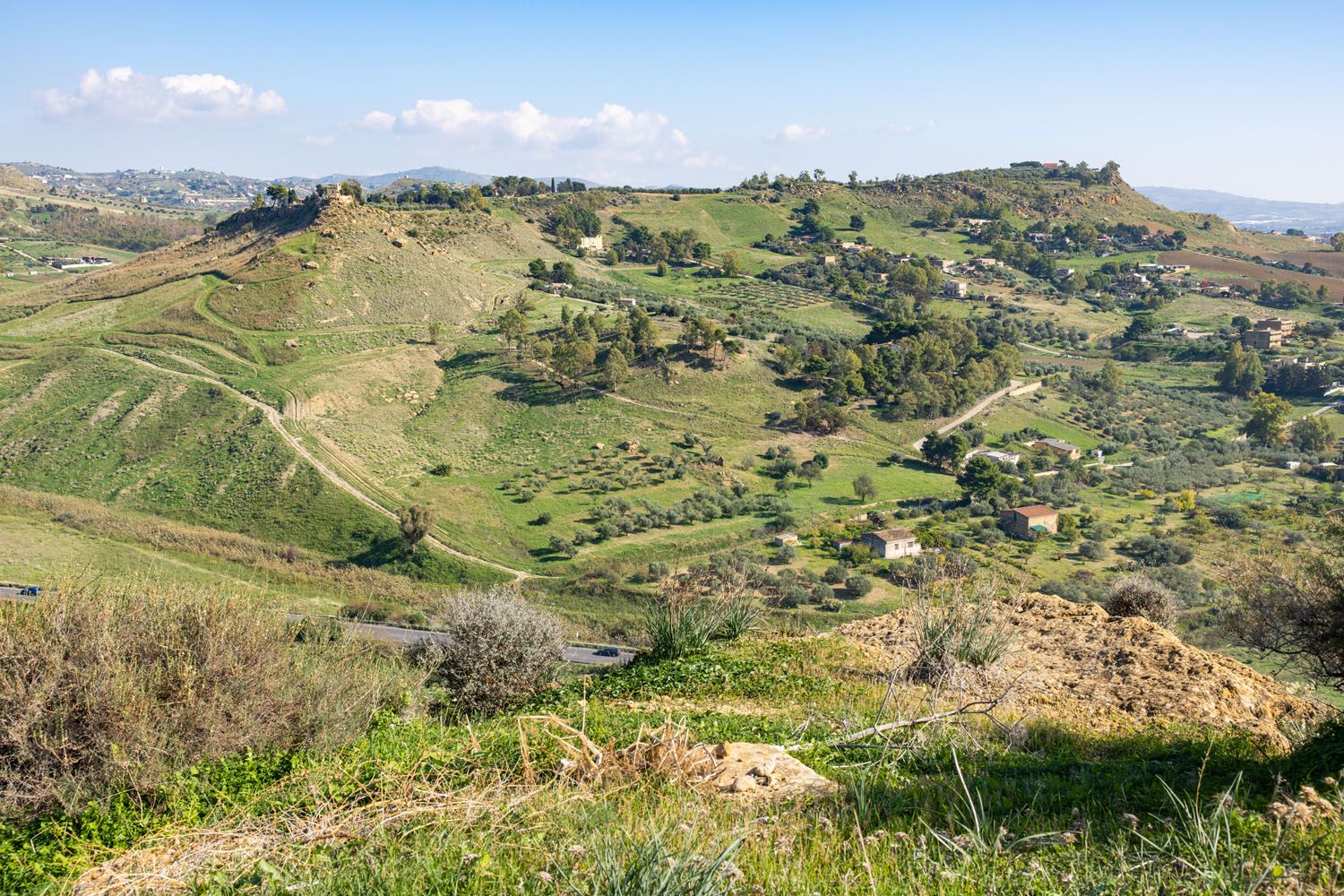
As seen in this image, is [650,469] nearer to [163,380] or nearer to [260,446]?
[260,446]

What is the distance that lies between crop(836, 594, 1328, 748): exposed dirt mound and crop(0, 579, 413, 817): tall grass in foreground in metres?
5.59

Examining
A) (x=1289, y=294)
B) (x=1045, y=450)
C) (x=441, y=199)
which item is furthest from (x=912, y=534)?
(x=1289, y=294)

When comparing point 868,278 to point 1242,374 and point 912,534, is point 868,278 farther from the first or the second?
point 912,534

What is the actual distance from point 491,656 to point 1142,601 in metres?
8.92

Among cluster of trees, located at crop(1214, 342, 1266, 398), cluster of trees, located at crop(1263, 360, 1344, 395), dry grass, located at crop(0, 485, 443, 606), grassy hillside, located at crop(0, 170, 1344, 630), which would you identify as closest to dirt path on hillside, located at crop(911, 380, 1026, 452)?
grassy hillside, located at crop(0, 170, 1344, 630)

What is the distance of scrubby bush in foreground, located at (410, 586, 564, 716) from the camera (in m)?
8.27

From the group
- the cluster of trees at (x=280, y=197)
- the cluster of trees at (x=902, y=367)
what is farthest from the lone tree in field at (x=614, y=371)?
the cluster of trees at (x=280, y=197)

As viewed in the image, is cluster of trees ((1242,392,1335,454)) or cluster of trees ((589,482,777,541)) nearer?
cluster of trees ((589,482,777,541))

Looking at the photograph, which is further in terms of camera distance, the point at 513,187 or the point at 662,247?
the point at 513,187

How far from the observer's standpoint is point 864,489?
40250 mm

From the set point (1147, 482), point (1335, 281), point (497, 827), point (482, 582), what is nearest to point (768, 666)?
point (497, 827)

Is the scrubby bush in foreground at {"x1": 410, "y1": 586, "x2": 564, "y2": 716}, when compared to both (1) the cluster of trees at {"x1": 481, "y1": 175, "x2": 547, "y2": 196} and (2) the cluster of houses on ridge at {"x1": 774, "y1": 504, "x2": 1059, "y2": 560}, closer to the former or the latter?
(2) the cluster of houses on ridge at {"x1": 774, "y1": 504, "x2": 1059, "y2": 560}

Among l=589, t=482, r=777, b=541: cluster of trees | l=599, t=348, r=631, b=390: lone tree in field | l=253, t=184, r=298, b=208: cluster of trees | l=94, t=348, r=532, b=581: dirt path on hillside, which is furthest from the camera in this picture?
l=253, t=184, r=298, b=208: cluster of trees

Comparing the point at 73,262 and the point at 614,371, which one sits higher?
the point at 73,262
